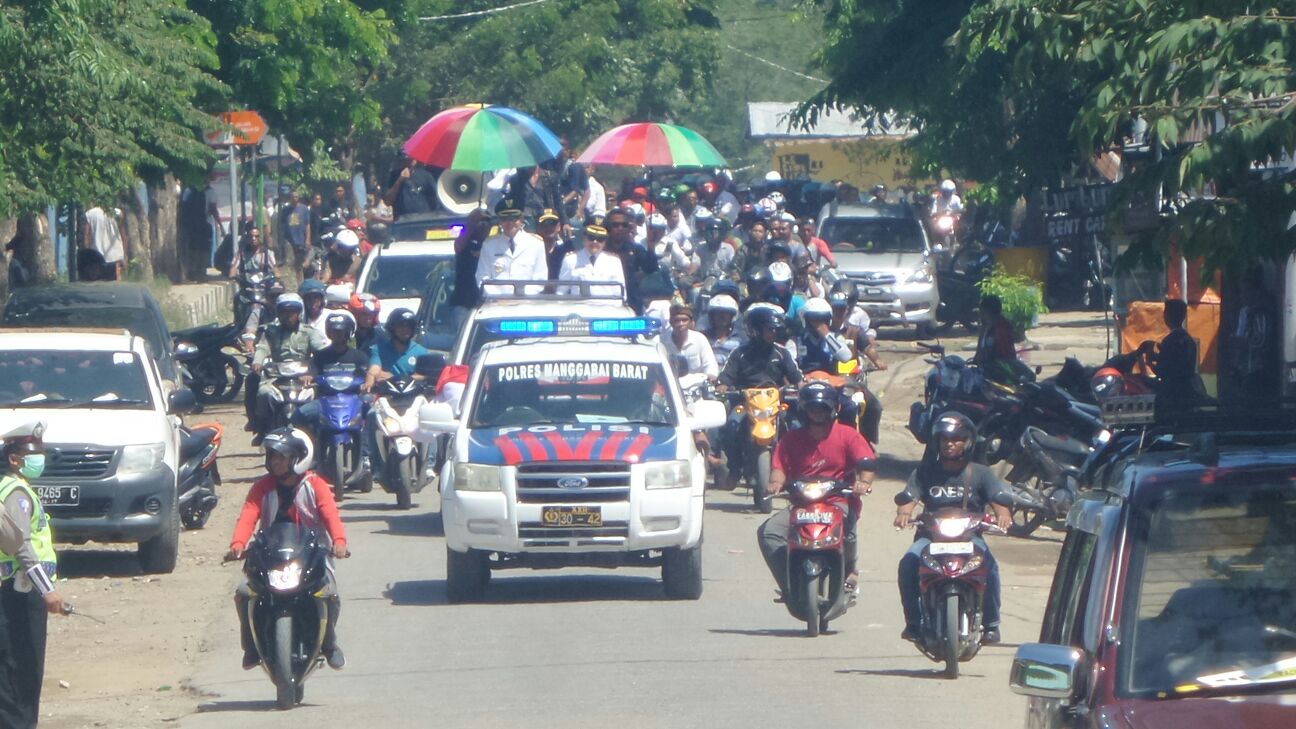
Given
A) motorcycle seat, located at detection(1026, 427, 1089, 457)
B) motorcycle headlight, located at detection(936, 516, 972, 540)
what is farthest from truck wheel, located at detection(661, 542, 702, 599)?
motorcycle seat, located at detection(1026, 427, 1089, 457)

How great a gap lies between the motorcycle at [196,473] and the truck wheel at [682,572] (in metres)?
4.28

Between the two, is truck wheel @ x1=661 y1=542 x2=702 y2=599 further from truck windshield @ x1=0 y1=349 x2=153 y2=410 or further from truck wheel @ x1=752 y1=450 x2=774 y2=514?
truck windshield @ x1=0 y1=349 x2=153 y2=410

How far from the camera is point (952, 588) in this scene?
33.8 feet

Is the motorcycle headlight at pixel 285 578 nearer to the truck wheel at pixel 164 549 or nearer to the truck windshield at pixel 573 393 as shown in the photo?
the truck windshield at pixel 573 393

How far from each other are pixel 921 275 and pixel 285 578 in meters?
23.3

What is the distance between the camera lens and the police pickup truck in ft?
41.6

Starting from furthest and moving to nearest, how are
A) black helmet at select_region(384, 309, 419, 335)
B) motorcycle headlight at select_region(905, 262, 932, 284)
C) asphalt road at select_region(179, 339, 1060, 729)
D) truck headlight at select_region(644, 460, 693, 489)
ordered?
motorcycle headlight at select_region(905, 262, 932, 284), black helmet at select_region(384, 309, 419, 335), truck headlight at select_region(644, 460, 693, 489), asphalt road at select_region(179, 339, 1060, 729)

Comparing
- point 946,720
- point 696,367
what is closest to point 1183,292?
point 696,367

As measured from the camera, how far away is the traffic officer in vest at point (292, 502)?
33.7 ft

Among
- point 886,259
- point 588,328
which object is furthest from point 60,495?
point 886,259

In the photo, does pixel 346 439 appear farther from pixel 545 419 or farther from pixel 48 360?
pixel 545 419

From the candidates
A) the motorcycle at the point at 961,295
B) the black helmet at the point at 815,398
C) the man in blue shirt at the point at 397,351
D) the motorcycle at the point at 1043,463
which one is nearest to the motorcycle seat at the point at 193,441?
the man in blue shirt at the point at 397,351

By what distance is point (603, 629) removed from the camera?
12086 mm

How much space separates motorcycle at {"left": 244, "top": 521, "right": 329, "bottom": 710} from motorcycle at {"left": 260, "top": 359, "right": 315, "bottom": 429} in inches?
Result: 313
